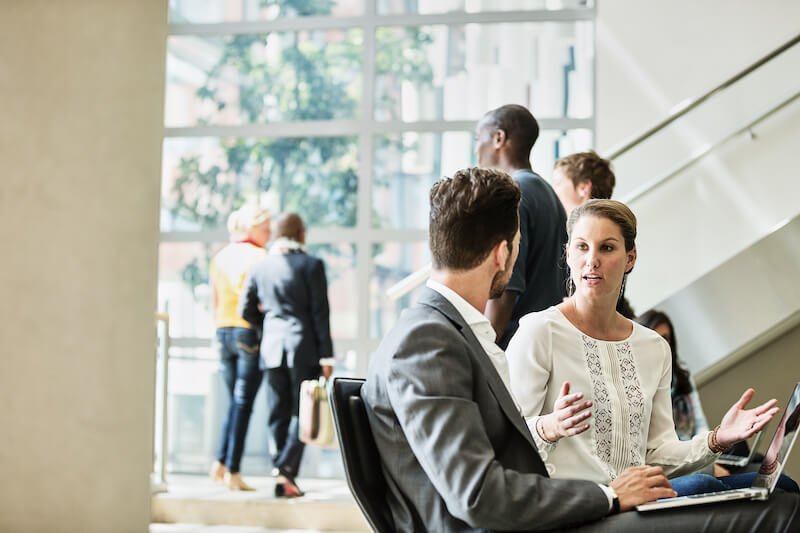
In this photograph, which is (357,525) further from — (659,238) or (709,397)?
(659,238)

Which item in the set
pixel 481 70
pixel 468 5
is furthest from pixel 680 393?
pixel 468 5

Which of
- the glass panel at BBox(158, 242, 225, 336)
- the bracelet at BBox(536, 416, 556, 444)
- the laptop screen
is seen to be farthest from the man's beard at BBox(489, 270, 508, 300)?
the glass panel at BBox(158, 242, 225, 336)

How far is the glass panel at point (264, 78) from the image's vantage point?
6.69 metres

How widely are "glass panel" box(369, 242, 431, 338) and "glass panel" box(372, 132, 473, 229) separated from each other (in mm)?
160

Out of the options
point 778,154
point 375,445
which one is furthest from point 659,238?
point 375,445

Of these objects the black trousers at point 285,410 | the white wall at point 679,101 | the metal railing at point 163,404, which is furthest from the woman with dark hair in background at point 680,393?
the metal railing at point 163,404

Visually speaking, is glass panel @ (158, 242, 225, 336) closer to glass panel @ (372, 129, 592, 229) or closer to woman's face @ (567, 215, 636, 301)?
glass panel @ (372, 129, 592, 229)

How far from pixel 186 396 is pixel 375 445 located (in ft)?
17.4

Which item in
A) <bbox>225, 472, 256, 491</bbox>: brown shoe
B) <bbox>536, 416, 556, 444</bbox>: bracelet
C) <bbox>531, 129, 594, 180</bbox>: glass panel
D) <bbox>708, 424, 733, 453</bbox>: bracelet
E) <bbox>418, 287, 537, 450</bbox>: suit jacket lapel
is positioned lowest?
<bbox>225, 472, 256, 491</bbox>: brown shoe

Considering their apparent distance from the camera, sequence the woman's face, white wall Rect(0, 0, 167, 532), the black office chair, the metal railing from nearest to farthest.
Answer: the black office chair
the woman's face
white wall Rect(0, 0, 167, 532)
the metal railing

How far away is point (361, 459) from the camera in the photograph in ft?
5.09

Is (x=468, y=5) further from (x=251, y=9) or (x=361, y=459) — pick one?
(x=361, y=459)

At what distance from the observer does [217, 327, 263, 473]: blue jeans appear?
511 centimetres

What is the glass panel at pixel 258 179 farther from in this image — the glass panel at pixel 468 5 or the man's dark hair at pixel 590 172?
the man's dark hair at pixel 590 172
